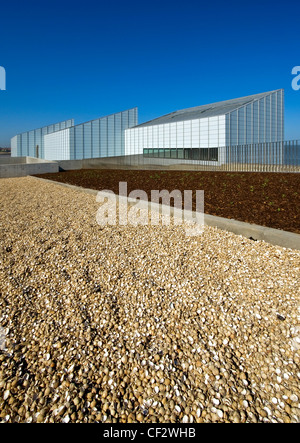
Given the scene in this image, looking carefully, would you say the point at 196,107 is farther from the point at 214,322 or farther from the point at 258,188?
the point at 214,322

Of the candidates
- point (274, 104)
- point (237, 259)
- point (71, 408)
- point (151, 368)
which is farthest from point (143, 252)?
point (274, 104)

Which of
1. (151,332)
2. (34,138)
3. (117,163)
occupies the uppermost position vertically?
(34,138)

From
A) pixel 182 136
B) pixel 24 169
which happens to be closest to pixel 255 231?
pixel 24 169

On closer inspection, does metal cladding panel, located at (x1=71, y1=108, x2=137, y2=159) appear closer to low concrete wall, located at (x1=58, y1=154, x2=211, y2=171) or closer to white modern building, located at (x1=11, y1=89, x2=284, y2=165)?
white modern building, located at (x1=11, y1=89, x2=284, y2=165)

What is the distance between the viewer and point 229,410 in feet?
6.34

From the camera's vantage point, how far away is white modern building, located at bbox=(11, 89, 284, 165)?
2791 centimetres

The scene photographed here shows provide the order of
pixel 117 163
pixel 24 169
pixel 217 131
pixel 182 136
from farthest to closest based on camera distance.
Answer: pixel 182 136 → pixel 117 163 → pixel 217 131 → pixel 24 169

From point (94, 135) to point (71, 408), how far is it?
39.7m

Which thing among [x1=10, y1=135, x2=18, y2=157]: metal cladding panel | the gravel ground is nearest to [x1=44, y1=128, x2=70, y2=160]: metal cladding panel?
[x1=10, y1=135, x2=18, y2=157]: metal cladding panel

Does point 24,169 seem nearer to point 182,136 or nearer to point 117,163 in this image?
point 117,163

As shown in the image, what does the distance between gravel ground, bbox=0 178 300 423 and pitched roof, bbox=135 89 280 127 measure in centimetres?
2689

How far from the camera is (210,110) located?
33.9m

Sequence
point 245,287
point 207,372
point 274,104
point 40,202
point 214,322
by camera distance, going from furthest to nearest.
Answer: point 274,104
point 40,202
point 245,287
point 214,322
point 207,372

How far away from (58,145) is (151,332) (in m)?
41.1
